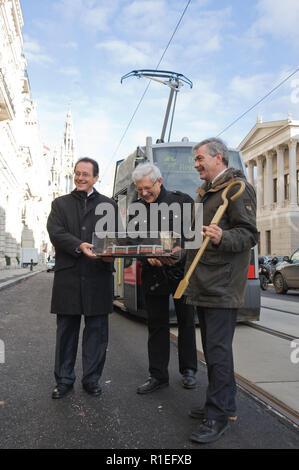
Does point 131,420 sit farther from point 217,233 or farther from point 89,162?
point 89,162

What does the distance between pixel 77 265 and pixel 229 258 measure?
1.37 meters

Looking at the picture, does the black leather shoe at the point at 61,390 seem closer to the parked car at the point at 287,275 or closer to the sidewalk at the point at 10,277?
the sidewalk at the point at 10,277

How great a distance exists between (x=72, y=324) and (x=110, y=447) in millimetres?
1315

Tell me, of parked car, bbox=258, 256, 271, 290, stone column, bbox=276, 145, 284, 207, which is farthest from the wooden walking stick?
stone column, bbox=276, 145, 284, 207

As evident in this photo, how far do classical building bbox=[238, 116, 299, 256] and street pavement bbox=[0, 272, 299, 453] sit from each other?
1682 inches

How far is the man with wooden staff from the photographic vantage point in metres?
2.79

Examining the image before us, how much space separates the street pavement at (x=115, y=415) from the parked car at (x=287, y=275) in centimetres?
1117

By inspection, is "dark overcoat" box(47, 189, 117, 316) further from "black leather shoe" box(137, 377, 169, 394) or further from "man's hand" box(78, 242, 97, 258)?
"black leather shoe" box(137, 377, 169, 394)

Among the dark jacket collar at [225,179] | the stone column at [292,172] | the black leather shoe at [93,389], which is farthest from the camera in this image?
the stone column at [292,172]

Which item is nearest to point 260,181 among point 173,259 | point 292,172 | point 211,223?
point 292,172

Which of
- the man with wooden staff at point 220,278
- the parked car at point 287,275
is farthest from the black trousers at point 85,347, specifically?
the parked car at point 287,275

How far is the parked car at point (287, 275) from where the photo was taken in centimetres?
1506

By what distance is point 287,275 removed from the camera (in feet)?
50.9

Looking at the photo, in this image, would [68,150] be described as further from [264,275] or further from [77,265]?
[77,265]
